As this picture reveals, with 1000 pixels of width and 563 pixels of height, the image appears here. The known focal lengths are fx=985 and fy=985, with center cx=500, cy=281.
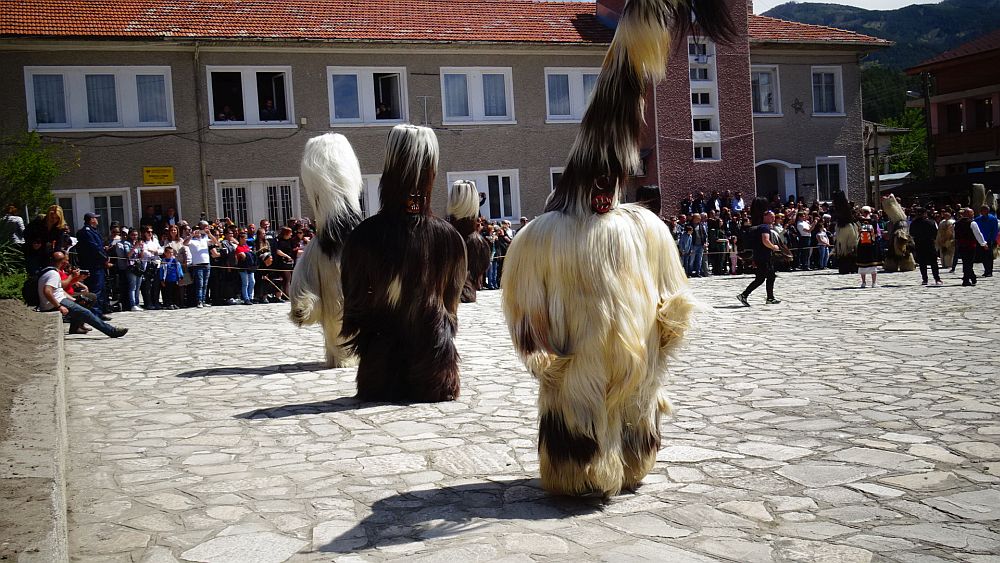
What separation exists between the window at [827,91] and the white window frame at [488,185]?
540 inches

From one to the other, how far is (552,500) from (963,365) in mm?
5762

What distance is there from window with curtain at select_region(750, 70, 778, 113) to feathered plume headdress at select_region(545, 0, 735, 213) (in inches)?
1363

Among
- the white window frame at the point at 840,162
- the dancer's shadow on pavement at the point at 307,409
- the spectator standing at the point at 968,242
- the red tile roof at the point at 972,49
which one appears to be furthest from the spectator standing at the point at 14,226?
the red tile roof at the point at 972,49

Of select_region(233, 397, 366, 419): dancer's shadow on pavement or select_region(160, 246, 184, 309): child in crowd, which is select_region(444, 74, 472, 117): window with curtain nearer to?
select_region(160, 246, 184, 309): child in crowd

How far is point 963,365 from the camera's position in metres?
9.45

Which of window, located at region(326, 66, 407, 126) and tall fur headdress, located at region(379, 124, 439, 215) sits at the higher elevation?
window, located at region(326, 66, 407, 126)

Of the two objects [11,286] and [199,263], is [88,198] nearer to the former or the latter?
[199,263]

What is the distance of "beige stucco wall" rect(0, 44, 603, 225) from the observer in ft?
91.5

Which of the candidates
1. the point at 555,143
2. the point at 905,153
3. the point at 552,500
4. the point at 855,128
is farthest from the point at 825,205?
the point at 905,153

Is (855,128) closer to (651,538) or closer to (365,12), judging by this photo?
(365,12)

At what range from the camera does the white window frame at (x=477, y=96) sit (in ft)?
106

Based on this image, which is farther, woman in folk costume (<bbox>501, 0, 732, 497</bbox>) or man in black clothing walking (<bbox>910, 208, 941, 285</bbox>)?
man in black clothing walking (<bbox>910, 208, 941, 285</bbox>)

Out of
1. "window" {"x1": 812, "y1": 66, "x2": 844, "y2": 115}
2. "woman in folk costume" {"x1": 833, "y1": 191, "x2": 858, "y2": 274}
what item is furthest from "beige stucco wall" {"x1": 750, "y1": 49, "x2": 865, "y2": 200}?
"woman in folk costume" {"x1": 833, "y1": 191, "x2": 858, "y2": 274}

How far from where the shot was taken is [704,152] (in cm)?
3659
